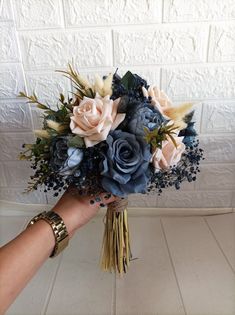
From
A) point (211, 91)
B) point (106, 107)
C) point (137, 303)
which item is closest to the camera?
point (106, 107)

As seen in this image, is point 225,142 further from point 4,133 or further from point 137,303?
point 4,133

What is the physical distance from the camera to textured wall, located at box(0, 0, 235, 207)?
71 centimetres

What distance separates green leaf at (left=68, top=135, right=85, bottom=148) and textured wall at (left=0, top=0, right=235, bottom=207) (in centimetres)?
36

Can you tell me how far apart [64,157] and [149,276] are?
44cm

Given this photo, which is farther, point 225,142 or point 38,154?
point 225,142

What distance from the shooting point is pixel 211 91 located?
788 mm

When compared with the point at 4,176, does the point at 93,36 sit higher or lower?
higher

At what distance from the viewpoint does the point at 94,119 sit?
0.47 m

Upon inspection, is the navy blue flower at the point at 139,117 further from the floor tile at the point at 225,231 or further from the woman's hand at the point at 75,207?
the floor tile at the point at 225,231

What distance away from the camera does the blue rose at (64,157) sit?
0.47m

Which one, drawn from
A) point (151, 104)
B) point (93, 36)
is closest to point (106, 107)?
point (151, 104)

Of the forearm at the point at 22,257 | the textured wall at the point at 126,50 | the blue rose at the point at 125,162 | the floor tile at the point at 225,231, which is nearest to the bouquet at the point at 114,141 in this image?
the blue rose at the point at 125,162

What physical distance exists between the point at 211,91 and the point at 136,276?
56cm

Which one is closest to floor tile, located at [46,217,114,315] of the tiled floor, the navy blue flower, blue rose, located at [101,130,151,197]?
the tiled floor
